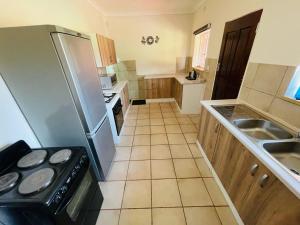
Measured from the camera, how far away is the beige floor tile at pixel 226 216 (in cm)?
132

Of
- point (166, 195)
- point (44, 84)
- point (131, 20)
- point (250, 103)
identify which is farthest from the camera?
point (131, 20)

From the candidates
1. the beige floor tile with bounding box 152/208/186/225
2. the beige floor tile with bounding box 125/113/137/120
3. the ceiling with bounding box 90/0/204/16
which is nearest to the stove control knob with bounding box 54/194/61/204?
the beige floor tile with bounding box 152/208/186/225

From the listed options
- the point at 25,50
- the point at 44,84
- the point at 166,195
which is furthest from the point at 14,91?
the point at 166,195

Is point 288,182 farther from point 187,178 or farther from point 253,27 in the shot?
point 253,27

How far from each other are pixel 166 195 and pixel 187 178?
375mm

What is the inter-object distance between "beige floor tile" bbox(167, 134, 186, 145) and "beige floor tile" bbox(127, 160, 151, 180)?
2.12ft

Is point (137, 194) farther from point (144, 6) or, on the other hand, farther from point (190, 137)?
point (144, 6)

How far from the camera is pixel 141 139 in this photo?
2.62 meters

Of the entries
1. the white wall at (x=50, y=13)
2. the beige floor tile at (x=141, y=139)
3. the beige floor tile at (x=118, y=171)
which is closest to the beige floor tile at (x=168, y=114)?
the beige floor tile at (x=141, y=139)

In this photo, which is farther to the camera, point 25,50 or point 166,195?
point 166,195

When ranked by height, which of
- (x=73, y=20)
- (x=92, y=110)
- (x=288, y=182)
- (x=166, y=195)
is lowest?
(x=166, y=195)

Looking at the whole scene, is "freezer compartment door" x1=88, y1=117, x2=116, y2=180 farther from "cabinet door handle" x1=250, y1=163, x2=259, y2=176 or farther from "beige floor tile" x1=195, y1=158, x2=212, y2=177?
"cabinet door handle" x1=250, y1=163, x2=259, y2=176

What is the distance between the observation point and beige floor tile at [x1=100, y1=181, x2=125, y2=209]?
1528 mm

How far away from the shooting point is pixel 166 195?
160 centimetres
